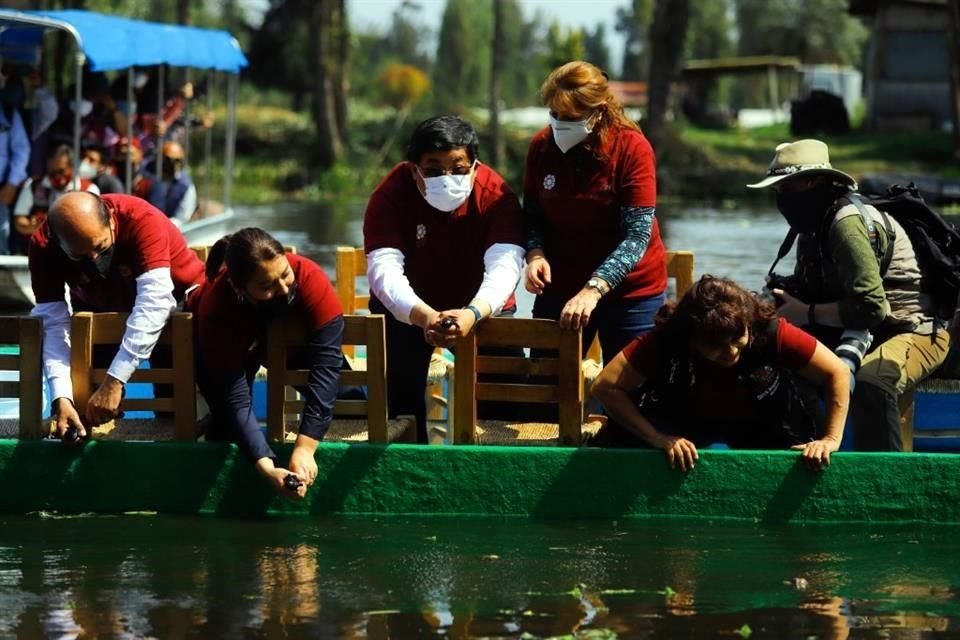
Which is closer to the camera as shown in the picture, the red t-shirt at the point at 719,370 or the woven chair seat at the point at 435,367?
the red t-shirt at the point at 719,370

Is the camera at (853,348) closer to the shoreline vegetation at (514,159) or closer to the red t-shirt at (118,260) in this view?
the red t-shirt at (118,260)

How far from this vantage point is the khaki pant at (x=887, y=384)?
24.6ft

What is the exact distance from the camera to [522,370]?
7.38 m

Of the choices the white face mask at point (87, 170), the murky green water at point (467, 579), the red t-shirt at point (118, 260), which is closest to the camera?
the murky green water at point (467, 579)

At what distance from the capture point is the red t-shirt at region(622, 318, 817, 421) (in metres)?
6.86

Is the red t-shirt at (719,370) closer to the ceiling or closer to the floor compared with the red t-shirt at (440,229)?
closer to the floor

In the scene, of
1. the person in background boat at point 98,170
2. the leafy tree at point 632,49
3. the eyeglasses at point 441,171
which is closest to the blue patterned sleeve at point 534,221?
the eyeglasses at point 441,171

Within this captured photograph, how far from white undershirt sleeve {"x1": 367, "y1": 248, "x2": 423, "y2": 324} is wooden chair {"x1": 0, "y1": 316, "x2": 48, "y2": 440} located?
4.75 feet

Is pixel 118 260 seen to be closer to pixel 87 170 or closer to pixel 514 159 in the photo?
pixel 87 170

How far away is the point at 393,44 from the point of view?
12862 centimetres

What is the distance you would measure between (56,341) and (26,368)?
174mm

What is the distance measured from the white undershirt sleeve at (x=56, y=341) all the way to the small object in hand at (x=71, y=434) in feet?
0.41

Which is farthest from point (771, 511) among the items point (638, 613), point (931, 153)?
point (931, 153)

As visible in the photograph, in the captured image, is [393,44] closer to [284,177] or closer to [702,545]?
[284,177]
